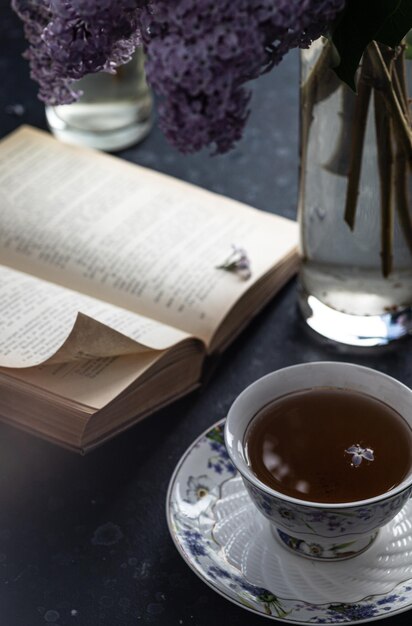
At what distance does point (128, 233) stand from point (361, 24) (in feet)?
1.33

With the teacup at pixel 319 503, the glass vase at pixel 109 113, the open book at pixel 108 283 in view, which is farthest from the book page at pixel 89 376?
the glass vase at pixel 109 113

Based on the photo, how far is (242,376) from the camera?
90 cm

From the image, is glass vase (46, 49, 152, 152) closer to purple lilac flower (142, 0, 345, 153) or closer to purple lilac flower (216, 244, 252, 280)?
purple lilac flower (216, 244, 252, 280)

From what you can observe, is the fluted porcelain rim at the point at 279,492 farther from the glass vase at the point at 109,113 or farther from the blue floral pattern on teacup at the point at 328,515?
the glass vase at the point at 109,113

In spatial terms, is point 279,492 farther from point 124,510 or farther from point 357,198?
point 357,198

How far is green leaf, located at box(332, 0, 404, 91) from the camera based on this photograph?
2.13ft

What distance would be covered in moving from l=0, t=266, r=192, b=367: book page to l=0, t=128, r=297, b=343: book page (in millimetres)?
45

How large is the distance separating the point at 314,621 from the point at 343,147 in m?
0.37

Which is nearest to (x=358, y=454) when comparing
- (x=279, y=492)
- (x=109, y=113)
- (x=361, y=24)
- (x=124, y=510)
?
(x=279, y=492)

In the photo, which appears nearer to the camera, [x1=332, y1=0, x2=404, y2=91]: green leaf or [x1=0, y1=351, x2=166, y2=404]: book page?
[x1=332, y1=0, x2=404, y2=91]: green leaf

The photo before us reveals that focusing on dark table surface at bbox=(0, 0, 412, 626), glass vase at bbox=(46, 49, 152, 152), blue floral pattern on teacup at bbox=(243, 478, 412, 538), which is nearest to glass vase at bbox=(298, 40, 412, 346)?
dark table surface at bbox=(0, 0, 412, 626)

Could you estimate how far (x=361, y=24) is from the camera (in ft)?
2.15

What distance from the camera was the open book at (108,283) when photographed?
0.79 metres

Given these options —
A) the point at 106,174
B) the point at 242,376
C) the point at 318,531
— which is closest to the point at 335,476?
the point at 318,531
